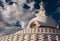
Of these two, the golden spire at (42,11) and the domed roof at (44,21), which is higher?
the golden spire at (42,11)

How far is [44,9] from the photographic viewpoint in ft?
144

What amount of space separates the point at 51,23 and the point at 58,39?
7212mm

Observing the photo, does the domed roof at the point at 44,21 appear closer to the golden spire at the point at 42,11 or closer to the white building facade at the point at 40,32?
the white building facade at the point at 40,32

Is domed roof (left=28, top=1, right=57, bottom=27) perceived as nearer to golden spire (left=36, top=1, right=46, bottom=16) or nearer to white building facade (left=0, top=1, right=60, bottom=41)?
white building facade (left=0, top=1, right=60, bottom=41)

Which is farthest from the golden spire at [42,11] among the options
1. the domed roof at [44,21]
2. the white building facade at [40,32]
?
the domed roof at [44,21]

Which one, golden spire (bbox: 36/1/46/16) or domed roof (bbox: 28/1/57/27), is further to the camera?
golden spire (bbox: 36/1/46/16)

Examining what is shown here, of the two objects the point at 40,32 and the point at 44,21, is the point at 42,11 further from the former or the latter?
Answer: the point at 40,32

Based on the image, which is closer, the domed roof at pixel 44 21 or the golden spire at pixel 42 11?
the domed roof at pixel 44 21

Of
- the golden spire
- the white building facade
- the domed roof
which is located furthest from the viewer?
the golden spire

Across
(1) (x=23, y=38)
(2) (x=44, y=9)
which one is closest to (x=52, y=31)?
(1) (x=23, y=38)

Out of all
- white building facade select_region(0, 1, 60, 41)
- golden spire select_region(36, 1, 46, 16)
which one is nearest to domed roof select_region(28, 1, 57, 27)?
white building facade select_region(0, 1, 60, 41)

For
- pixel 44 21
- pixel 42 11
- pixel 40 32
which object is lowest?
pixel 40 32

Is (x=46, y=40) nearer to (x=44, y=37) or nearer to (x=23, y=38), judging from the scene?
(x=44, y=37)

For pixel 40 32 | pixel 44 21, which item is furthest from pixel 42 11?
pixel 40 32
